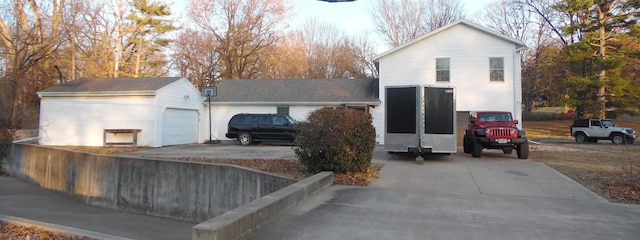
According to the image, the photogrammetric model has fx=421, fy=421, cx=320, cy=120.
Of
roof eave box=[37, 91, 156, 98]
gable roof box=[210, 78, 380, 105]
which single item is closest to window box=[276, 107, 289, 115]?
gable roof box=[210, 78, 380, 105]

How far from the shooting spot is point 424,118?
14.0 metres

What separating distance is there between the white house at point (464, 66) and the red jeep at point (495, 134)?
6569 mm

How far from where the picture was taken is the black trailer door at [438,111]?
14.1 metres

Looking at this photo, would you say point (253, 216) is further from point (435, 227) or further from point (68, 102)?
point (68, 102)

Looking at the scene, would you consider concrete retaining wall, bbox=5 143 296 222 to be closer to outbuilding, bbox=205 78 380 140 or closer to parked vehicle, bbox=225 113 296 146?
parked vehicle, bbox=225 113 296 146

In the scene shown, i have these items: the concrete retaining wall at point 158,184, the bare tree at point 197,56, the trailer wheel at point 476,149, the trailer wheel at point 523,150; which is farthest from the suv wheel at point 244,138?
the bare tree at point 197,56

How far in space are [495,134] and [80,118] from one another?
20.4m

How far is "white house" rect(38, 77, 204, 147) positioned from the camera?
21.6 m

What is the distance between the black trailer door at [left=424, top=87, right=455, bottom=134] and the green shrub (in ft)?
14.3

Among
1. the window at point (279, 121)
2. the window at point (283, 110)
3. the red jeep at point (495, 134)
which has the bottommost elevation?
the red jeep at point (495, 134)

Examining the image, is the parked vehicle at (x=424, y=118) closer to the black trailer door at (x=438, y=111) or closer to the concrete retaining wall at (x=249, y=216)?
the black trailer door at (x=438, y=111)

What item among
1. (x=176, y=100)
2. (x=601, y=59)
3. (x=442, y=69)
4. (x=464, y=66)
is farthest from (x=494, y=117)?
(x=601, y=59)

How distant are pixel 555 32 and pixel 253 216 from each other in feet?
152

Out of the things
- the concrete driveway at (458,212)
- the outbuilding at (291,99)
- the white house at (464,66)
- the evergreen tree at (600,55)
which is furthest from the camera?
the evergreen tree at (600,55)
